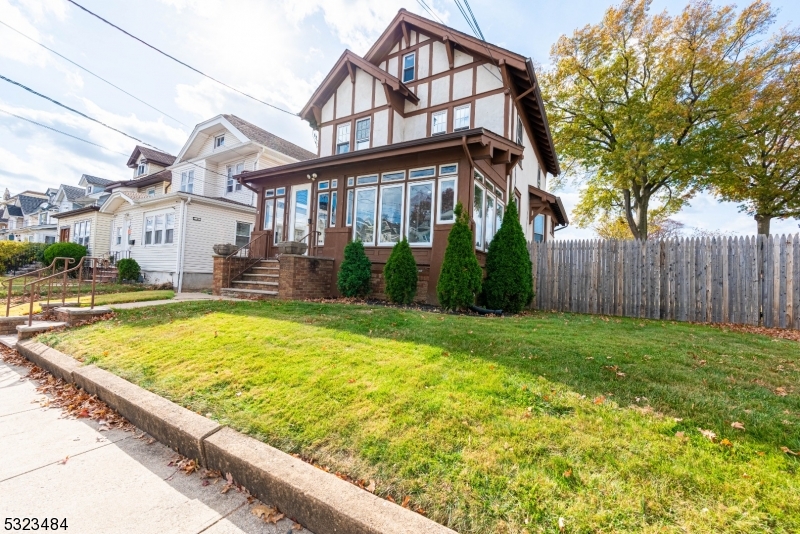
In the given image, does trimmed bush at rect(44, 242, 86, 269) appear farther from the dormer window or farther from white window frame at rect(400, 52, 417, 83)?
the dormer window

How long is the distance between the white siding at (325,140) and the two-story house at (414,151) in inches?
1.8

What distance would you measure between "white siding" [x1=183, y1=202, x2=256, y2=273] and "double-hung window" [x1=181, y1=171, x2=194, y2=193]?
4.38 m

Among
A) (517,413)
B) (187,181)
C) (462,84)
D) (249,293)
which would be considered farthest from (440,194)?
(187,181)

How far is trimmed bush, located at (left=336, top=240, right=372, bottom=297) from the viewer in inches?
359

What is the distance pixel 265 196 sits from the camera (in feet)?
42.9

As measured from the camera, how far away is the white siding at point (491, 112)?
11203 mm

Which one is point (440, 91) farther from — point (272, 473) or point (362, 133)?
point (272, 473)

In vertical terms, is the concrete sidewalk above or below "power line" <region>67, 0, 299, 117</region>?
below

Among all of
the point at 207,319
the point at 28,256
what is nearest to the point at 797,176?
the point at 207,319

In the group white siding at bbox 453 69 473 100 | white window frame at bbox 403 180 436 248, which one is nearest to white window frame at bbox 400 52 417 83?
white siding at bbox 453 69 473 100

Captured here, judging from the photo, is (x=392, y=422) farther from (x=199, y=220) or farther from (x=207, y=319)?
(x=199, y=220)

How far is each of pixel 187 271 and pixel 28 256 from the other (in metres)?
16.1

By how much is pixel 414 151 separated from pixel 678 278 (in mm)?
7225

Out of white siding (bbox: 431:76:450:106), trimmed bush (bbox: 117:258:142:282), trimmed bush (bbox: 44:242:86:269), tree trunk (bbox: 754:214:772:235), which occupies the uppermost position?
white siding (bbox: 431:76:450:106)
